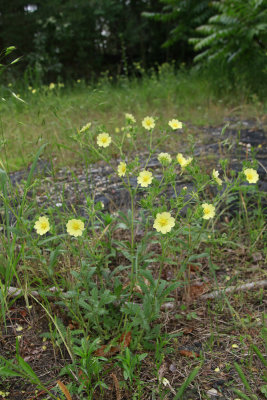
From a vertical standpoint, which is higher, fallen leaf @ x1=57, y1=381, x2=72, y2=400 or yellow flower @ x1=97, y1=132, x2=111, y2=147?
yellow flower @ x1=97, y1=132, x2=111, y2=147

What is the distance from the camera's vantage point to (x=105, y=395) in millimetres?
1183

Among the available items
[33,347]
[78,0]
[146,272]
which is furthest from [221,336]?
[78,0]

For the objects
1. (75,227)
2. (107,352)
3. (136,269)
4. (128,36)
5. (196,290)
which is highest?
(75,227)

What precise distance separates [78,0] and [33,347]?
799 centimetres

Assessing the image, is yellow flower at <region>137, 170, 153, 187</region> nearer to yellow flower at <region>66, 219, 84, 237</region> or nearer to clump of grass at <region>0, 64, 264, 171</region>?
yellow flower at <region>66, 219, 84, 237</region>

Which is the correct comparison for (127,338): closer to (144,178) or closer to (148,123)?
(144,178)

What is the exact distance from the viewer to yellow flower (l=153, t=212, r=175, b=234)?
3.96ft

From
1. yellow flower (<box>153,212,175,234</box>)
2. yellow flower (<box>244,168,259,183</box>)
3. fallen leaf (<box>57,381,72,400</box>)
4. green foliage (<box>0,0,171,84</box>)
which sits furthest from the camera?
green foliage (<box>0,0,171,84</box>)

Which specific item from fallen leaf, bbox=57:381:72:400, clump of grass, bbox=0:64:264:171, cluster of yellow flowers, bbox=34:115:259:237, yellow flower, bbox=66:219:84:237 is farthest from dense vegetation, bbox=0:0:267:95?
fallen leaf, bbox=57:381:72:400

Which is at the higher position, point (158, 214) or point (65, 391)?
point (158, 214)

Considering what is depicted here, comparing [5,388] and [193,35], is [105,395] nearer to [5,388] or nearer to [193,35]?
[5,388]

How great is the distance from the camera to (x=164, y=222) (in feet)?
4.00

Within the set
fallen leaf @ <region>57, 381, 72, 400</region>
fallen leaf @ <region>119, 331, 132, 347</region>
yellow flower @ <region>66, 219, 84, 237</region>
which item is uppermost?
yellow flower @ <region>66, 219, 84, 237</region>

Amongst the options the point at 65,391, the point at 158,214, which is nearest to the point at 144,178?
the point at 158,214
